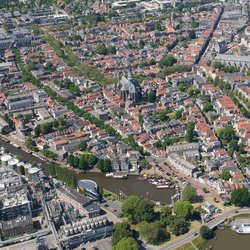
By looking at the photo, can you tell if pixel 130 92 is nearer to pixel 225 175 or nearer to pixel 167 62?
pixel 167 62

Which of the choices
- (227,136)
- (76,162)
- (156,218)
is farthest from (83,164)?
(227,136)

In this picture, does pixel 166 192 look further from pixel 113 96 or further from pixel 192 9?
pixel 192 9

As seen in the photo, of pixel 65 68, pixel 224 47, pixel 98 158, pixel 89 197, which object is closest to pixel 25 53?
pixel 65 68

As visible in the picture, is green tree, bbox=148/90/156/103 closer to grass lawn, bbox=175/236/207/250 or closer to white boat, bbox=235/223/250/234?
white boat, bbox=235/223/250/234

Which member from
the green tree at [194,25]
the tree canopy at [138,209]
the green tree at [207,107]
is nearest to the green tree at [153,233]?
the tree canopy at [138,209]

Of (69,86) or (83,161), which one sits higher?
(69,86)

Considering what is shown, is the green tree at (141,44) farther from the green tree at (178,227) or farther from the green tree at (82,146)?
the green tree at (178,227)
